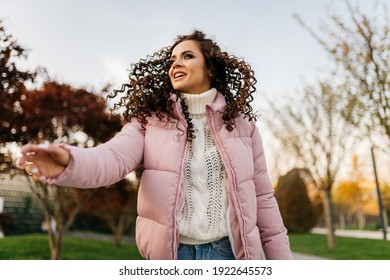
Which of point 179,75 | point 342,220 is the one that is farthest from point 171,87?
point 342,220

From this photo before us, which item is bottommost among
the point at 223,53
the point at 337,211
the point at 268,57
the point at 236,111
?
the point at 337,211

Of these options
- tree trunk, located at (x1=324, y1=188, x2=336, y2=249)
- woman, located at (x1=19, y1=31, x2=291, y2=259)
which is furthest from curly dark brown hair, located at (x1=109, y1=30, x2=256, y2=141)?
tree trunk, located at (x1=324, y1=188, x2=336, y2=249)

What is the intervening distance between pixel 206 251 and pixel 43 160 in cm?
62

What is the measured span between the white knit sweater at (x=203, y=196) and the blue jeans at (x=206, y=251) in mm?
20

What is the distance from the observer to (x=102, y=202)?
45.6ft

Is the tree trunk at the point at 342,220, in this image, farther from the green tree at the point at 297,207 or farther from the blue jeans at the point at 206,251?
the blue jeans at the point at 206,251

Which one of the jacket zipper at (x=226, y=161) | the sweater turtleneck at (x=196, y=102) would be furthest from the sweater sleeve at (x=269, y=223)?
the sweater turtleneck at (x=196, y=102)

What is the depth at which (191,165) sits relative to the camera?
138cm

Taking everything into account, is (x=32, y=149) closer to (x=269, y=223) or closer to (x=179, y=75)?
(x=179, y=75)

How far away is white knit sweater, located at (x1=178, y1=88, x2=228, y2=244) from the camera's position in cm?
131

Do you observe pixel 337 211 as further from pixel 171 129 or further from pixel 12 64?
pixel 171 129
